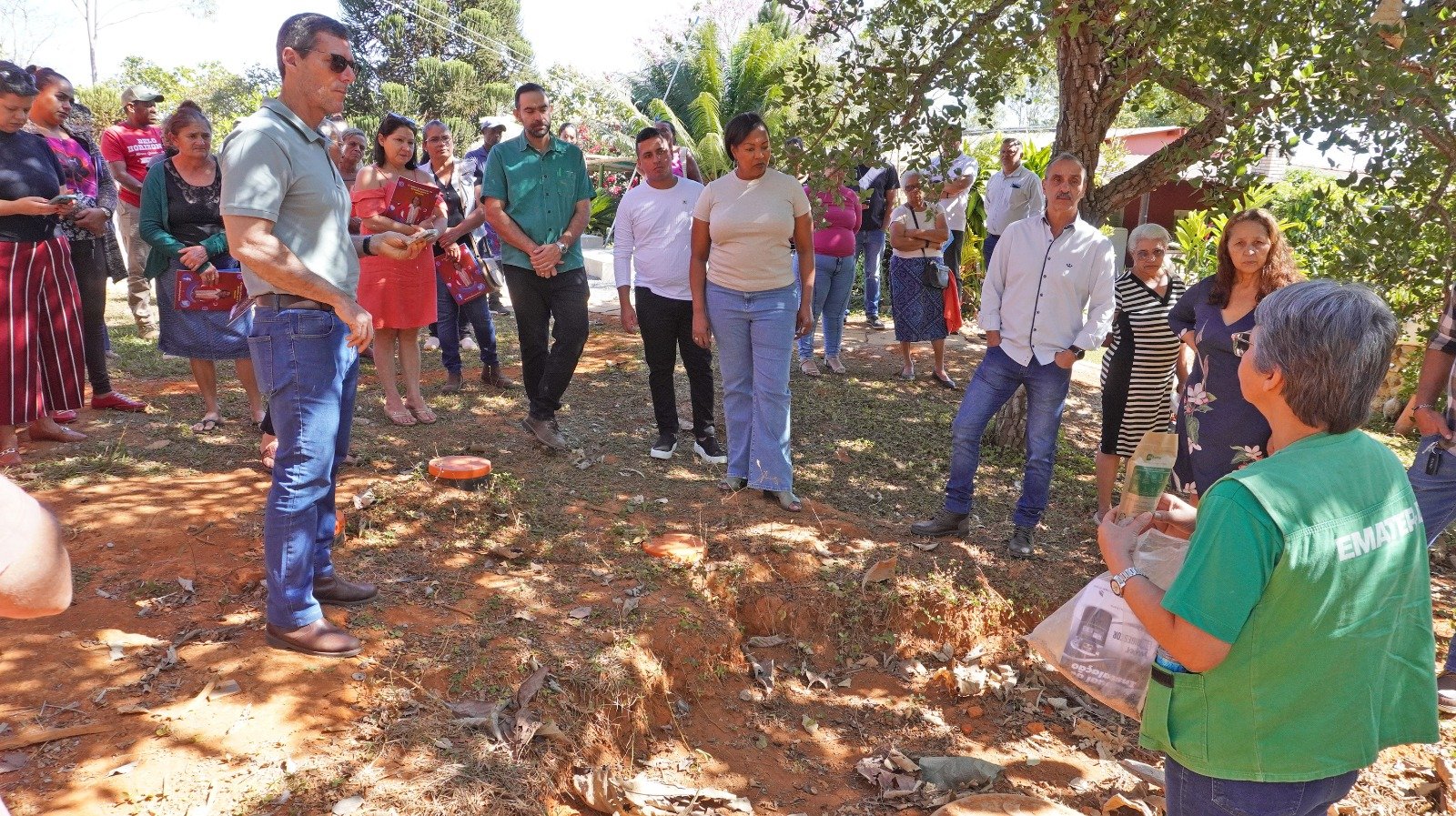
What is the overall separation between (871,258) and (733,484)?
5045 mm

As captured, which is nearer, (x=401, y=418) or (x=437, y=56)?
(x=401, y=418)

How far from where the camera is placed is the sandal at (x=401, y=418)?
6.56m

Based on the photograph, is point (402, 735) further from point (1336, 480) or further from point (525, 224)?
point (525, 224)

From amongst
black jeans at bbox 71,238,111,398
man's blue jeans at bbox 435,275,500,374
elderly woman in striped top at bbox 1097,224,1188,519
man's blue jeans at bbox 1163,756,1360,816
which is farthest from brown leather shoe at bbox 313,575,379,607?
elderly woman in striped top at bbox 1097,224,1188,519

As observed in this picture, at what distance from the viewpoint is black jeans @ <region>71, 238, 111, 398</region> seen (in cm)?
647

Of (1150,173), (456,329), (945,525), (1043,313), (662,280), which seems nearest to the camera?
(1043,313)

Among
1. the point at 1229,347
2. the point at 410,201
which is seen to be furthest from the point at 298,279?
the point at 1229,347

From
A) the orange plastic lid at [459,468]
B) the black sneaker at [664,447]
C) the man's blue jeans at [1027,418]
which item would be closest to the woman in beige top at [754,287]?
the black sneaker at [664,447]

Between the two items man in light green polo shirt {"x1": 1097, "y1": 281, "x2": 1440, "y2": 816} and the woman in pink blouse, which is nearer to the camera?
man in light green polo shirt {"x1": 1097, "y1": 281, "x2": 1440, "y2": 816}

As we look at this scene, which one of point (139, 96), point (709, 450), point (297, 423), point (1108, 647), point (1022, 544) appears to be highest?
point (139, 96)

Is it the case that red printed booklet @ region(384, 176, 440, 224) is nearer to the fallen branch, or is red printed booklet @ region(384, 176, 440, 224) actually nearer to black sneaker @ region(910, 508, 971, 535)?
black sneaker @ region(910, 508, 971, 535)

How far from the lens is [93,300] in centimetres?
659

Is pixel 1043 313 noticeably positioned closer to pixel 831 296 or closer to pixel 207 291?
pixel 831 296

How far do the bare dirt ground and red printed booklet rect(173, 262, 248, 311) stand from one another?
862 mm
